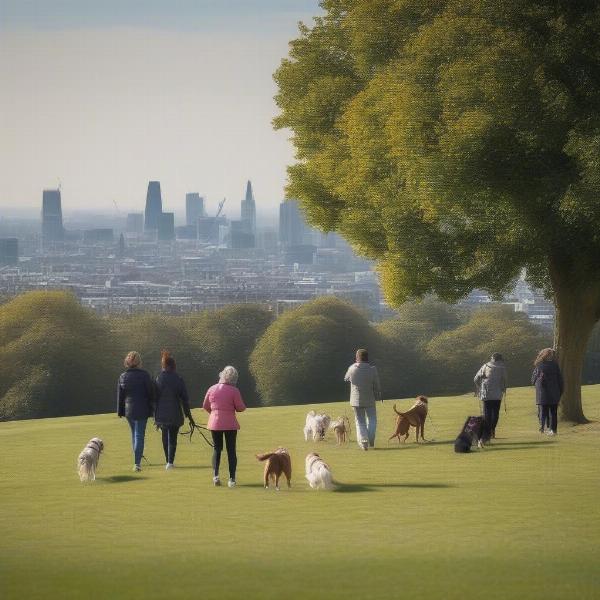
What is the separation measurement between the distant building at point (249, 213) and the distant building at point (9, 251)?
42.4m

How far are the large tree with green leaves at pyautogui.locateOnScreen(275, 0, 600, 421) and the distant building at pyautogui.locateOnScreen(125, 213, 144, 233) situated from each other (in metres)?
112

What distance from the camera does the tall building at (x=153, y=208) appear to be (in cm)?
13686

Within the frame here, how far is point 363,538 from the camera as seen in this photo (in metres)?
17.9

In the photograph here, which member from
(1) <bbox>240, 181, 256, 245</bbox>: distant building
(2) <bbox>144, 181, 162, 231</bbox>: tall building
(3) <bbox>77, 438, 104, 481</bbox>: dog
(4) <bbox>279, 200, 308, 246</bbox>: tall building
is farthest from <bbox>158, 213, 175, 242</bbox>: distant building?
(3) <bbox>77, 438, 104, 481</bbox>: dog

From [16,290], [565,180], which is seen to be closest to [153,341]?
[16,290]

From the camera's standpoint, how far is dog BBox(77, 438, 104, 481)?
2430 centimetres

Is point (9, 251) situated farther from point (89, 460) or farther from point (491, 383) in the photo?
point (89, 460)

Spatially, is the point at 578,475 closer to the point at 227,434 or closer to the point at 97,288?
the point at 227,434

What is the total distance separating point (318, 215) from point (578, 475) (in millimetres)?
15833

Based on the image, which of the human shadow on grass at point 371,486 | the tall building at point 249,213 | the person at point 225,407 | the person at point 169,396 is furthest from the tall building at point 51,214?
the human shadow on grass at point 371,486

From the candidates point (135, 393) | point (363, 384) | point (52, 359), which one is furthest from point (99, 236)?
point (135, 393)

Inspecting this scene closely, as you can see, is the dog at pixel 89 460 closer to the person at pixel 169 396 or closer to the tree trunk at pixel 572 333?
the person at pixel 169 396

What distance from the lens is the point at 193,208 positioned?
518ft

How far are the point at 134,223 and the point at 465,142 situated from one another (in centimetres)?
12071
